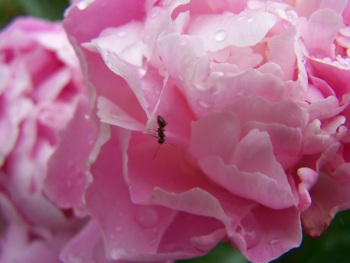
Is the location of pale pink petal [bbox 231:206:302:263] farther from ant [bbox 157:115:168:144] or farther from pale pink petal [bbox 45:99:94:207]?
pale pink petal [bbox 45:99:94:207]

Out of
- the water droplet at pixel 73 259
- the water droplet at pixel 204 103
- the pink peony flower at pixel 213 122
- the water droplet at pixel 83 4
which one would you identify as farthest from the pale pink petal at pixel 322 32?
the water droplet at pixel 73 259

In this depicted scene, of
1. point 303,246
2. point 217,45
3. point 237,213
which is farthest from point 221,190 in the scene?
point 303,246

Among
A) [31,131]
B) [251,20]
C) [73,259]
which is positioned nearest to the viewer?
[251,20]

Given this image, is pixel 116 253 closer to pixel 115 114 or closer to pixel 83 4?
pixel 115 114

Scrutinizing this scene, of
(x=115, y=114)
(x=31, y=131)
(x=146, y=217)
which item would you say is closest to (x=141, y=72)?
(x=115, y=114)

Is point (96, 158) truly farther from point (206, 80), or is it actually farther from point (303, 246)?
A: point (303, 246)

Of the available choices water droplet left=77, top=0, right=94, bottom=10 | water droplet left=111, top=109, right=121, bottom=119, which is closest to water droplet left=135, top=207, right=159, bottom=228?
water droplet left=111, top=109, right=121, bottom=119
